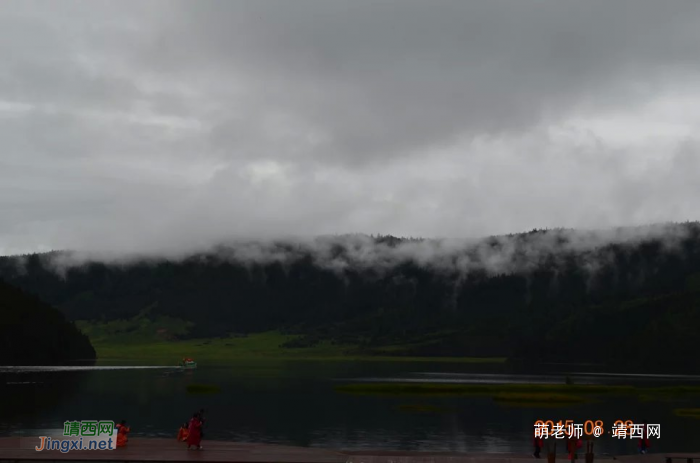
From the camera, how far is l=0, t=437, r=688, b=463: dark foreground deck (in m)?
78.6

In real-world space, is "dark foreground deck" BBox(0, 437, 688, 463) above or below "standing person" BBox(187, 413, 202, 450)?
below

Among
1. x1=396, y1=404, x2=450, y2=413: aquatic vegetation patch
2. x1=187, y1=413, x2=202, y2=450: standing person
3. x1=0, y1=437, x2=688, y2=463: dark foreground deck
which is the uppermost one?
x1=187, y1=413, x2=202, y2=450: standing person

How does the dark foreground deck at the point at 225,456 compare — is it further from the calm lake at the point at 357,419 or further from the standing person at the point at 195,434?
the calm lake at the point at 357,419

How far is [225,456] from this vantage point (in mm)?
81812

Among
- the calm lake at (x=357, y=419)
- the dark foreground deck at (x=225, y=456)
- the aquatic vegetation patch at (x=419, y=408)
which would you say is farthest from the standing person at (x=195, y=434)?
the aquatic vegetation patch at (x=419, y=408)

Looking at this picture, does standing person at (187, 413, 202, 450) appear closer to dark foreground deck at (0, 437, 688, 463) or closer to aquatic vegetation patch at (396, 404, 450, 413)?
dark foreground deck at (0, 437, 688, 463)

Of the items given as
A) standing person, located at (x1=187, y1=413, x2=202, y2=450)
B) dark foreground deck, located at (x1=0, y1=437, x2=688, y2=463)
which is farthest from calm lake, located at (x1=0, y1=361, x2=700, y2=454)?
standing person, located at (x1=187, y1=413, x2=202, y2=450)

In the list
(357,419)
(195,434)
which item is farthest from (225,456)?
(357,419)

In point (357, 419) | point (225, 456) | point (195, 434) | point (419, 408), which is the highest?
point (195, 434)

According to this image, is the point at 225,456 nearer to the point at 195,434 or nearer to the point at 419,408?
the point at 195,434

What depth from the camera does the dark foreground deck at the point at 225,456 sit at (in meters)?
78.6

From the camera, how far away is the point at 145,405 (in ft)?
593

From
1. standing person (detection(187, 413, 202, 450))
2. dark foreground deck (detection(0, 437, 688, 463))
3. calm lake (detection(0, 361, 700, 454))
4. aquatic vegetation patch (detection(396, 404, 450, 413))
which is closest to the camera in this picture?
dark foreground deck (detection(0, 437, 688, 463))

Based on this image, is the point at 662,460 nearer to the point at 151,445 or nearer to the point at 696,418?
the point at 151,445
